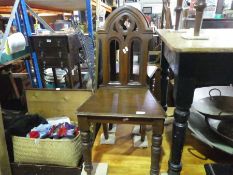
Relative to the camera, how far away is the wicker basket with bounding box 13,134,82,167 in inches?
46.1

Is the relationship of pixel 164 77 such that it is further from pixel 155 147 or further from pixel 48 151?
pixel 48 151

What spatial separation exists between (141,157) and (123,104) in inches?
18.3

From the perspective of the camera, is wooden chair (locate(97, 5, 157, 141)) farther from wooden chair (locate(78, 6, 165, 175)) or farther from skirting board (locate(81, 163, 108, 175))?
skirting board (locate(81, 163, 108, 175))

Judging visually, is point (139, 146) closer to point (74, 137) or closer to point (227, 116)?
point (74, 137)

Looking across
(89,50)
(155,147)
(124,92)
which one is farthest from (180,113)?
(89,50)

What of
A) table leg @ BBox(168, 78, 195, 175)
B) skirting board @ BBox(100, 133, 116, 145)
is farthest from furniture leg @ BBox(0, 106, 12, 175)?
table leg @ BBox(168, 78, 195, 175)

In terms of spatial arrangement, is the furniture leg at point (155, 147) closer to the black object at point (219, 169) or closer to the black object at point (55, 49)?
the black object at point (219, 169)

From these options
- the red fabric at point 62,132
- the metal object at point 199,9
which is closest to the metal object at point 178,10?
the metal object at point 199,9

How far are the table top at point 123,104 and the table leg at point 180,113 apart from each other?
0.26ft

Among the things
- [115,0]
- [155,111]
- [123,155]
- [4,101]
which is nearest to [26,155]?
[123,155]

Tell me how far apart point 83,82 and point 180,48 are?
57.9 inches

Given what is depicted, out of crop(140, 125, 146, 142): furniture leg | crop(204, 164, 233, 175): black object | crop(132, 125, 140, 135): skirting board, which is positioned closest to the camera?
crop(204, 164, 233, 175): black object

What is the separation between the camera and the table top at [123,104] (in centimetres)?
95

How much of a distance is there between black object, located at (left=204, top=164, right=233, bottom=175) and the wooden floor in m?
0.07
